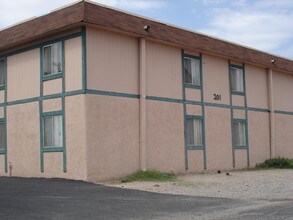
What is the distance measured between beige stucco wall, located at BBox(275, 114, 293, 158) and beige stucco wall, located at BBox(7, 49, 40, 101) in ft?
47.1

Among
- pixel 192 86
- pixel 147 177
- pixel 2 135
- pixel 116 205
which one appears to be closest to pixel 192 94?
pixel 192 86

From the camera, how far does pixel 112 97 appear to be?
61.6 feet

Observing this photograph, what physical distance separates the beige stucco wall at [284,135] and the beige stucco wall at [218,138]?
16.1ft

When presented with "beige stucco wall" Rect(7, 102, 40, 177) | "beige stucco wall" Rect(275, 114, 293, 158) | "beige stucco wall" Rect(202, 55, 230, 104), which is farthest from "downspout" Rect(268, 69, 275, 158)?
"beige stucco wall" Rect(7, 102, 40, 177)

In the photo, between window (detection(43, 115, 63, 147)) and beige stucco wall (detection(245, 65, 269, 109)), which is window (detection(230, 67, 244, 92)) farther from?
window (detection(43, 115, 63, 147))

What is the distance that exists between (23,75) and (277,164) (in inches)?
543

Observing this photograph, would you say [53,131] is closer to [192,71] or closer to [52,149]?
[52,149]

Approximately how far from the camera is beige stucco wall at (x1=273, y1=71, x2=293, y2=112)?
28531 mm

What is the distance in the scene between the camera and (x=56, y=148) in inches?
741

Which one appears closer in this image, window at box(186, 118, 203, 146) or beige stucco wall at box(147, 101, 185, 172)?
beige stucco wall at box(147, 101, 185, 172)

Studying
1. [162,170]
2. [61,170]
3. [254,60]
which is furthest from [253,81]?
[61,170]

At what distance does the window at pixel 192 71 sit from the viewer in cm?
2258

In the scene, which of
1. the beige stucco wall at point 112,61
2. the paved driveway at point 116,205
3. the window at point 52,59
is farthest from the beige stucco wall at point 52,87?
the paved driveway at point 116,205

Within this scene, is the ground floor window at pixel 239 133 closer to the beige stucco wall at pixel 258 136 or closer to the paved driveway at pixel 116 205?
the beige stucco wall at pixel 258 136
